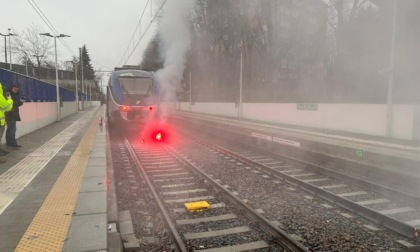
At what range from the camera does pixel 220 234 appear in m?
3.56

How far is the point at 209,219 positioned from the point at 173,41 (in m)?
13.8

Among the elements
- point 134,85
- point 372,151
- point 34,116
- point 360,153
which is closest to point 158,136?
point 134,85

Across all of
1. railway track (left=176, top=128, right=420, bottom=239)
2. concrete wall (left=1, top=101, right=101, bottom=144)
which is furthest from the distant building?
concrete wall (left=1, top=101, right=101, bottom=144)

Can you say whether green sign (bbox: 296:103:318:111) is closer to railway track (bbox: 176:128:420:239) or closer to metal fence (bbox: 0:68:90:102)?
railway track (bbox: 176:128:420:239)

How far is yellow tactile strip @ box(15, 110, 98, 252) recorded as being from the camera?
2.68 metres

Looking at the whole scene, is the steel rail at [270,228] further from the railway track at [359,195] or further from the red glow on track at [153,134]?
the red glow on track at [153,134]

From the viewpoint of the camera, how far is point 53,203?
3.72 m

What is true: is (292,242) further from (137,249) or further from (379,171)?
(379,171)

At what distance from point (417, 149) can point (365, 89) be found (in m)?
5.58

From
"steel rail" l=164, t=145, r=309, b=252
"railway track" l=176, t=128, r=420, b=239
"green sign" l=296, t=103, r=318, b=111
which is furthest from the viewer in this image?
"green sign" l=296, t=103, r=318, b=111

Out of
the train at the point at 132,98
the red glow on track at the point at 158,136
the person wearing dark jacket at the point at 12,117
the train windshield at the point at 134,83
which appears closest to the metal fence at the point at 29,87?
the person wearing dark jacket at the point at 12,117

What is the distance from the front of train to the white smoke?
2886mm

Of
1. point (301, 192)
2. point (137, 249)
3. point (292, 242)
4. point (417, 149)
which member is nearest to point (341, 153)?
point (417, 149)

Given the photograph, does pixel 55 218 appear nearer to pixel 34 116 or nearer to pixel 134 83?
pixel 134 83
